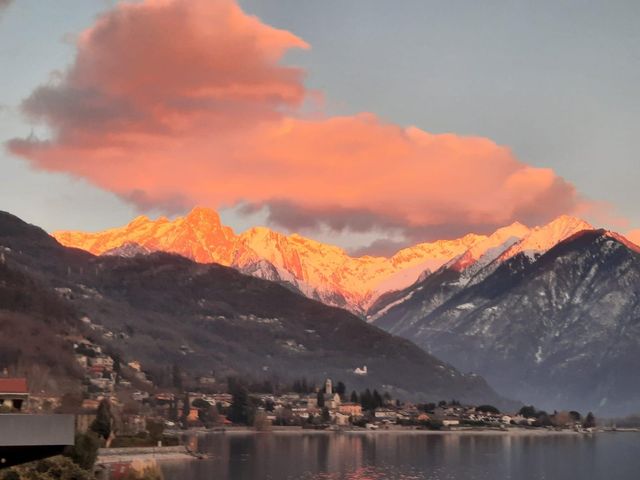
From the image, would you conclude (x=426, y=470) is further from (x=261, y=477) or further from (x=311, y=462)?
(x=261, y=477)

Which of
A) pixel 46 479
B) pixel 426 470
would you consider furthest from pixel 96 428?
pixel 46 479

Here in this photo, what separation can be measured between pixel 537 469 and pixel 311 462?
33439mm

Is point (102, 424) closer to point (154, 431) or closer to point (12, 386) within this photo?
point (154, 431)

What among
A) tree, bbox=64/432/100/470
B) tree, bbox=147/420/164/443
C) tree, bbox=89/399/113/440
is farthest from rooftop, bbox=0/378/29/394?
tree, bbox=147/420/164/443

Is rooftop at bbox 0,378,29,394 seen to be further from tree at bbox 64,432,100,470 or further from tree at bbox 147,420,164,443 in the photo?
tree at bbox 147,420,164,443

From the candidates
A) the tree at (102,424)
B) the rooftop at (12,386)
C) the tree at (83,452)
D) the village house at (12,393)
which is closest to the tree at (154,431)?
the tree at (102,424)

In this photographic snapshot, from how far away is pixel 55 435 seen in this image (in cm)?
1880

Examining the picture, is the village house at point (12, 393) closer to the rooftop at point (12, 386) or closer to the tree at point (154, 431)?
the rooftop at point (12, 386)

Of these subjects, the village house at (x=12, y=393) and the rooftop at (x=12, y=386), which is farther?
the rooftop at (x=12, y=386)

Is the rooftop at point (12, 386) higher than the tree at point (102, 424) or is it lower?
higher

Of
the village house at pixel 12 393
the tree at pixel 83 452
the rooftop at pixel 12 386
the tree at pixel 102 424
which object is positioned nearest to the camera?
the village house at pixel 12 393

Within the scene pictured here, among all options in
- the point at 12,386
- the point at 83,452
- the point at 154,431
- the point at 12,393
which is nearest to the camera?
the point at 12,393

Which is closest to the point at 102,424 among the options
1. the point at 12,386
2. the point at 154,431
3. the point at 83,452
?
the point at 154,431

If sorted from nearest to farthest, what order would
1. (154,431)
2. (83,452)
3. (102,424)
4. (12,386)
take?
1. (12,386)
2. (83,452)
3. (102,424)
4. (154,431)
